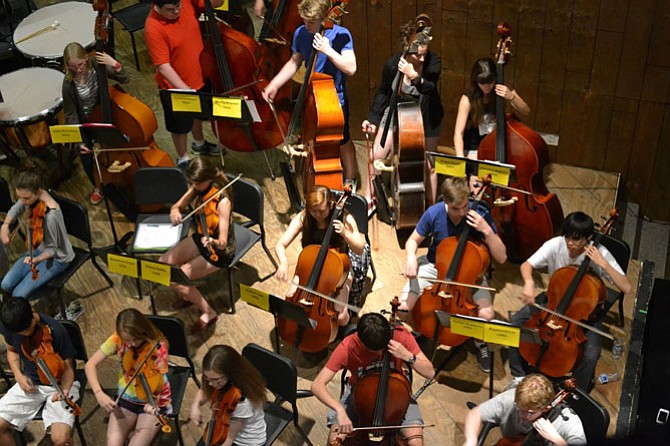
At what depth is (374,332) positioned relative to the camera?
3.87m

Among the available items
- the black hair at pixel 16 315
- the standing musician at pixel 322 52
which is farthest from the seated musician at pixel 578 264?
the black hair at pixel 16 315

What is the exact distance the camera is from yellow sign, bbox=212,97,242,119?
4961 mm

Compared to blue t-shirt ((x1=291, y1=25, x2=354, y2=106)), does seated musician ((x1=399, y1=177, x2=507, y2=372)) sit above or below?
below

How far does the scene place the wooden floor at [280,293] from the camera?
4.66 m

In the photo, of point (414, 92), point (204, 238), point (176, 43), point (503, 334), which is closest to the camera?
point (503, 334)

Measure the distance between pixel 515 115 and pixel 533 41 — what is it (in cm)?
75

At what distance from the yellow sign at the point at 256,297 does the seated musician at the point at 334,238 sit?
0.26m

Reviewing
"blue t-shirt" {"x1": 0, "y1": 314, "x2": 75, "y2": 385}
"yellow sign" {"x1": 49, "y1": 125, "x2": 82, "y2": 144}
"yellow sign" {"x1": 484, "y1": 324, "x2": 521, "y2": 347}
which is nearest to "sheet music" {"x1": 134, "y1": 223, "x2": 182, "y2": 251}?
"yellow sign" {"x1": 49, "y1": 125, "x2": 82, "y2": 144}

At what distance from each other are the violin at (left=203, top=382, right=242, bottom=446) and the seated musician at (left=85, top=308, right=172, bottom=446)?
398 mm

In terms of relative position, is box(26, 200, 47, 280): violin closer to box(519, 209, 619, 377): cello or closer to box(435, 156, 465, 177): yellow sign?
box(435, 156, 465, 177): yellow sign

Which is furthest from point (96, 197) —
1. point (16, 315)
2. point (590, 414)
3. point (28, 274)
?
point (590, 414)

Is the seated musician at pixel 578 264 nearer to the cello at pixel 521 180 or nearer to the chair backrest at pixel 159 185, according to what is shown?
the cello at pixel 521 180

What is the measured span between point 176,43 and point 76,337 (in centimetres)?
210

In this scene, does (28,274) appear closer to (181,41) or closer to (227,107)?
(227,107)
